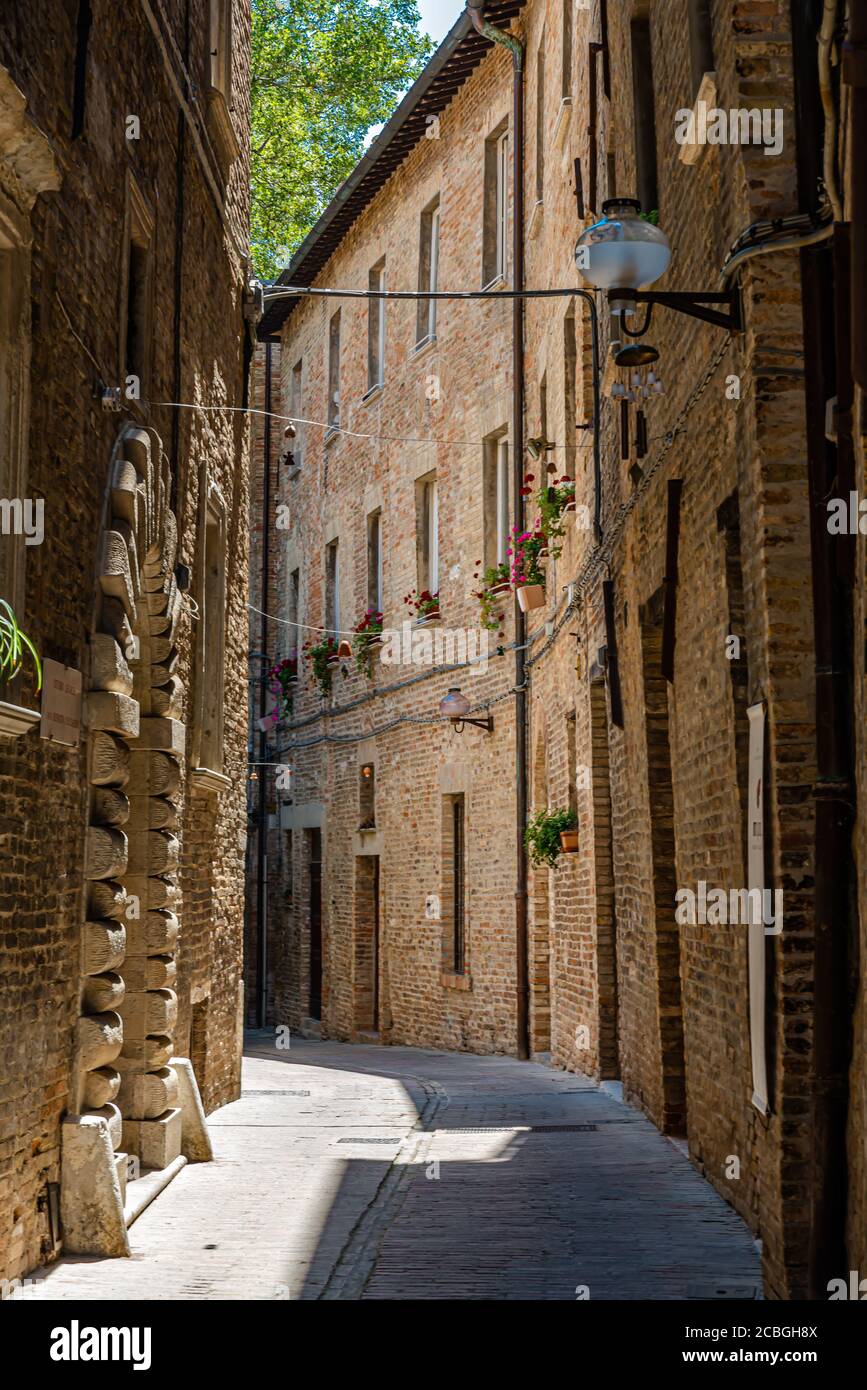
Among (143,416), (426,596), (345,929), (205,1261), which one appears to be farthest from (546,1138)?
(345,929)

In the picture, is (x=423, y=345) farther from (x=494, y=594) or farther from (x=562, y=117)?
(x=562, y=117)

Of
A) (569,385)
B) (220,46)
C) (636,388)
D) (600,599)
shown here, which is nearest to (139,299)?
(636,388)

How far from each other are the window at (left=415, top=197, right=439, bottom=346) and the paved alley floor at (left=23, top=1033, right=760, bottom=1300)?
10.2 meters

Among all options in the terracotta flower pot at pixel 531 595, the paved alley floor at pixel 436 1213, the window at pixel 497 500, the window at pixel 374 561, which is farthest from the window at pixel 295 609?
the paved alley floor at pixel 436 1213

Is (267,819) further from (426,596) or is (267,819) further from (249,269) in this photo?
(249,269)

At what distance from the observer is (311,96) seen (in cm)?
2591

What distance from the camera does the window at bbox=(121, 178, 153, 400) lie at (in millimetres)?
8820

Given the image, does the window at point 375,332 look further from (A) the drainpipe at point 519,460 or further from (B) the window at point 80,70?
(B) the window at point 80,70

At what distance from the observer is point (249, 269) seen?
14.0 metres

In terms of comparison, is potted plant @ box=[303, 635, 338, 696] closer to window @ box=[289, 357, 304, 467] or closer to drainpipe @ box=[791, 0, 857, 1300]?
window @ box=[289, 357, 304, 467]

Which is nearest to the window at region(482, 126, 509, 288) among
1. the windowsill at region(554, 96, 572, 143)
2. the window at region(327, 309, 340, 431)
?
the windowsill at region(554, 96, 572, 143)

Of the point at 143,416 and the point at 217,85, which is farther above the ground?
the point at 217,85

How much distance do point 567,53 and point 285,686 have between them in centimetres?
1226

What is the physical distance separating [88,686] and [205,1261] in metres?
2.59
